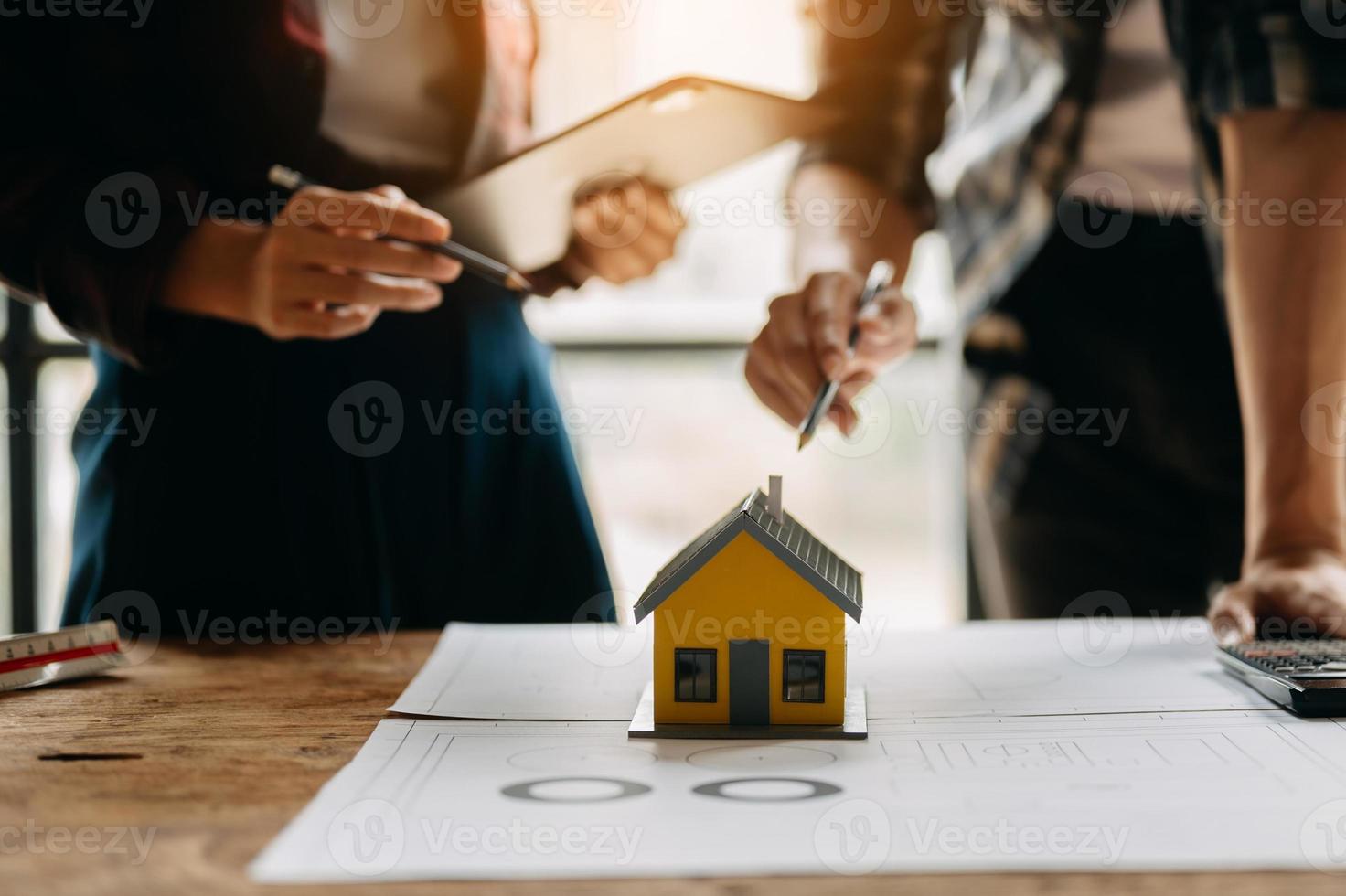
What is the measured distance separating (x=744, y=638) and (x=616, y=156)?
51 centimetres

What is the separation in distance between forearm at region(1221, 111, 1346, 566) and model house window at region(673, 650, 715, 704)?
1.65 feet

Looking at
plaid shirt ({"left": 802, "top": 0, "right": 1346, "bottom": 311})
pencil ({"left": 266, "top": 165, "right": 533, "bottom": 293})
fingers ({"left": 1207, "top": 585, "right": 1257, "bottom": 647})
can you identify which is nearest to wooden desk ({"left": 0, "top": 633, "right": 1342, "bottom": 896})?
pencil ({"left": 266, "top": 165, "right": 533, "bottom": 293})

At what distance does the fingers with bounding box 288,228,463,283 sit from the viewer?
0.82 m

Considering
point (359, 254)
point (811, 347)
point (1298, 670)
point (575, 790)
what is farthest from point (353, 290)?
point (1298, 670)

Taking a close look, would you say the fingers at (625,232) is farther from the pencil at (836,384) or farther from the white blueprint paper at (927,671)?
the white blueprint paper at (927,671)

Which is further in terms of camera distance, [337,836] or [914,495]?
[914,495]

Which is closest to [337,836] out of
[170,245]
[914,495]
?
[170,245]

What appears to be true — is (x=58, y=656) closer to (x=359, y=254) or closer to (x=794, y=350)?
(x=359, y=254)

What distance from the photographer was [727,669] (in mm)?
633

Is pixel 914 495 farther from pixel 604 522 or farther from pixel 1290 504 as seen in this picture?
pixel 1290 504

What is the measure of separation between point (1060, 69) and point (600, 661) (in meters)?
0.94

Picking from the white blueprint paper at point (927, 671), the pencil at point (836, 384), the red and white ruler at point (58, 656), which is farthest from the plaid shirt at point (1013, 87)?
the red and white ruler at point (58, 656)

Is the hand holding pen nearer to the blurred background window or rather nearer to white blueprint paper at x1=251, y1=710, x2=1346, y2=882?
white blueprint paper at x1=251, y1=710, x2=1346, y2=882

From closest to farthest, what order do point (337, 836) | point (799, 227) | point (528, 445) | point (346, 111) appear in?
point (337, 836), point (346, 111), point (528, 445), point (799, 227)
